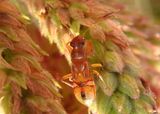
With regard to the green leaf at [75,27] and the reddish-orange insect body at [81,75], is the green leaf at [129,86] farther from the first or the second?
the green leaf at [75,27]

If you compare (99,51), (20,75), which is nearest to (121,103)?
(99,51)

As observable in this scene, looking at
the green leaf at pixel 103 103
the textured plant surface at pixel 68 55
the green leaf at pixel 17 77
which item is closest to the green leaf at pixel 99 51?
the textured plant surface at pixel 68 55

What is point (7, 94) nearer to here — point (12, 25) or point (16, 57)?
point (16, 57)

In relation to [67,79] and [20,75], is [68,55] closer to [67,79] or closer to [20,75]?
[67,79]

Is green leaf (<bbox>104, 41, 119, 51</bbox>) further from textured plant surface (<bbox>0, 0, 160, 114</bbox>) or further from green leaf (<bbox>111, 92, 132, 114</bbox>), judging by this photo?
green leaf (<bbox>111, 92, 132, 114</bbox>)

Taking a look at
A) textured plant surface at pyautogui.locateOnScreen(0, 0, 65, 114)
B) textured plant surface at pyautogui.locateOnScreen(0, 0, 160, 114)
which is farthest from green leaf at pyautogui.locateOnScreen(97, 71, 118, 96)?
textured plant surface at pyautogui.locateOnScreen(0, 0, 65, 114)
